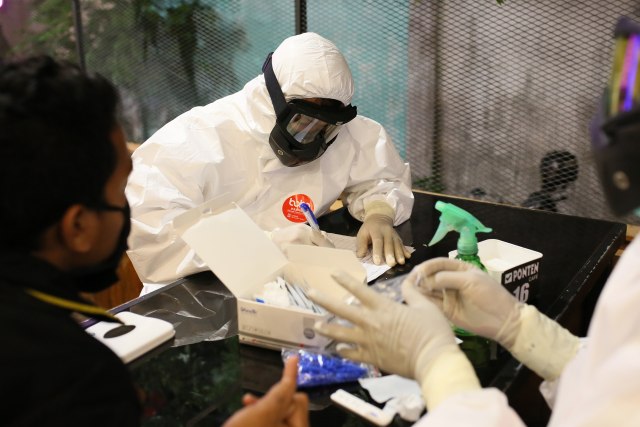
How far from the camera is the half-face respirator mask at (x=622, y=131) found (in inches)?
27.5

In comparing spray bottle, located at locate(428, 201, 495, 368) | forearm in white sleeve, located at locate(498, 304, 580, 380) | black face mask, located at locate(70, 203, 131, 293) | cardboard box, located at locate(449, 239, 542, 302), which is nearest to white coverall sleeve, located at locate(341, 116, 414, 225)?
cardboard box, located at locate(449, 239, 542, 302)

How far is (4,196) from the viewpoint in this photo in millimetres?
727

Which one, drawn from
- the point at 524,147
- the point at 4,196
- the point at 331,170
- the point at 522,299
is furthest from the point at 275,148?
the point at 524,147

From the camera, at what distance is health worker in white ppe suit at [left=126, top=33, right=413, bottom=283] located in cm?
160

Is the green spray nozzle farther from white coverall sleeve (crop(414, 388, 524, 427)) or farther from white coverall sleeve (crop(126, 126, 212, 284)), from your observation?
white coverall sleeve (crop(126, 126, 212, 284))

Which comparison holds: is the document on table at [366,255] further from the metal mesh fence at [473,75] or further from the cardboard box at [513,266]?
the metal mesh fence at [473,75]

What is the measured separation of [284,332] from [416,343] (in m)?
0.25

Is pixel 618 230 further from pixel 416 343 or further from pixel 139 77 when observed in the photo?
pixel 139 77

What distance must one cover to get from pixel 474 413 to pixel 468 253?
1.47ft

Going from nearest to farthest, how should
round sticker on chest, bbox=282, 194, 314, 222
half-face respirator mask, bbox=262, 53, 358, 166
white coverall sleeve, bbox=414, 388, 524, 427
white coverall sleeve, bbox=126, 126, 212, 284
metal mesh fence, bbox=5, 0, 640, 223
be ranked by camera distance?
white coverall sleeve, bbox=414, 388, 524, 427, white coverall sleeve, bbox=126, 126, 212, 284, half-face respirator mask, bbox=262, 53, 358, 166, round sticker on chest, bbox=282, 194, 314, 222, metal mesh fence, bbox=5, 0, 640, 223

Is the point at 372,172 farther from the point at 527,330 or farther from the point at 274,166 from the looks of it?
the point at 527,330

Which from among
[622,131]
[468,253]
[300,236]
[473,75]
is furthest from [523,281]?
[473,75]

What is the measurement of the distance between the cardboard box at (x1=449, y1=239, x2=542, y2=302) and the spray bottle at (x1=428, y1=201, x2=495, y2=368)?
5 cm

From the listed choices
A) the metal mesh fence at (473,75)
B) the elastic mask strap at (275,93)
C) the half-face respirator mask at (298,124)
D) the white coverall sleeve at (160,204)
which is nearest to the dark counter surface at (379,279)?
the white coverall sleeve at (160,204)
